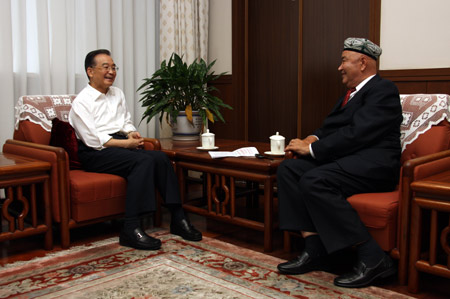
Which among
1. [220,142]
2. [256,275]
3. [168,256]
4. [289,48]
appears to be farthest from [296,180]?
[289,48]

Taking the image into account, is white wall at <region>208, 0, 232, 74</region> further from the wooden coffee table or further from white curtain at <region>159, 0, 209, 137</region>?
the wooden coffee table

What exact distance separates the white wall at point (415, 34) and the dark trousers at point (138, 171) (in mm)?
1719

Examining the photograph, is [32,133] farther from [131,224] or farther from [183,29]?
[183,29]

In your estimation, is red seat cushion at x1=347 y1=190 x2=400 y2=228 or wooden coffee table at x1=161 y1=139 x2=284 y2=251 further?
wooden coffee table at x1=161 y1=139 x2=284 y2=251

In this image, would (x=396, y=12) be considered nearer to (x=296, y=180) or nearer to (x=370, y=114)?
(x=370, y=114)

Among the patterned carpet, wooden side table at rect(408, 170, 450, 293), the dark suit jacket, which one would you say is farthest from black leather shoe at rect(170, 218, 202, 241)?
wooden side table at rect(408, 170, 450, 293)

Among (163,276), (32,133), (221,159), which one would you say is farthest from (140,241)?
(32,133)

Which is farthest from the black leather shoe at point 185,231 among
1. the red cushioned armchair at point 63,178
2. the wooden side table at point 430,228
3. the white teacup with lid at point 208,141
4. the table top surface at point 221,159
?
the wooden side table at point 430,228

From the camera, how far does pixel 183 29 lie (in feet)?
13.5

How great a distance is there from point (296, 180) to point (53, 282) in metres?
1.22

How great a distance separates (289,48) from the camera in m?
3.85

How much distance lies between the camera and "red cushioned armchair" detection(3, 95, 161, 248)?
246 cm

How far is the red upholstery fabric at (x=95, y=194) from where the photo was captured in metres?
2.50

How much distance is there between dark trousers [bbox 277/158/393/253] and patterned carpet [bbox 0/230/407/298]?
0.22m
